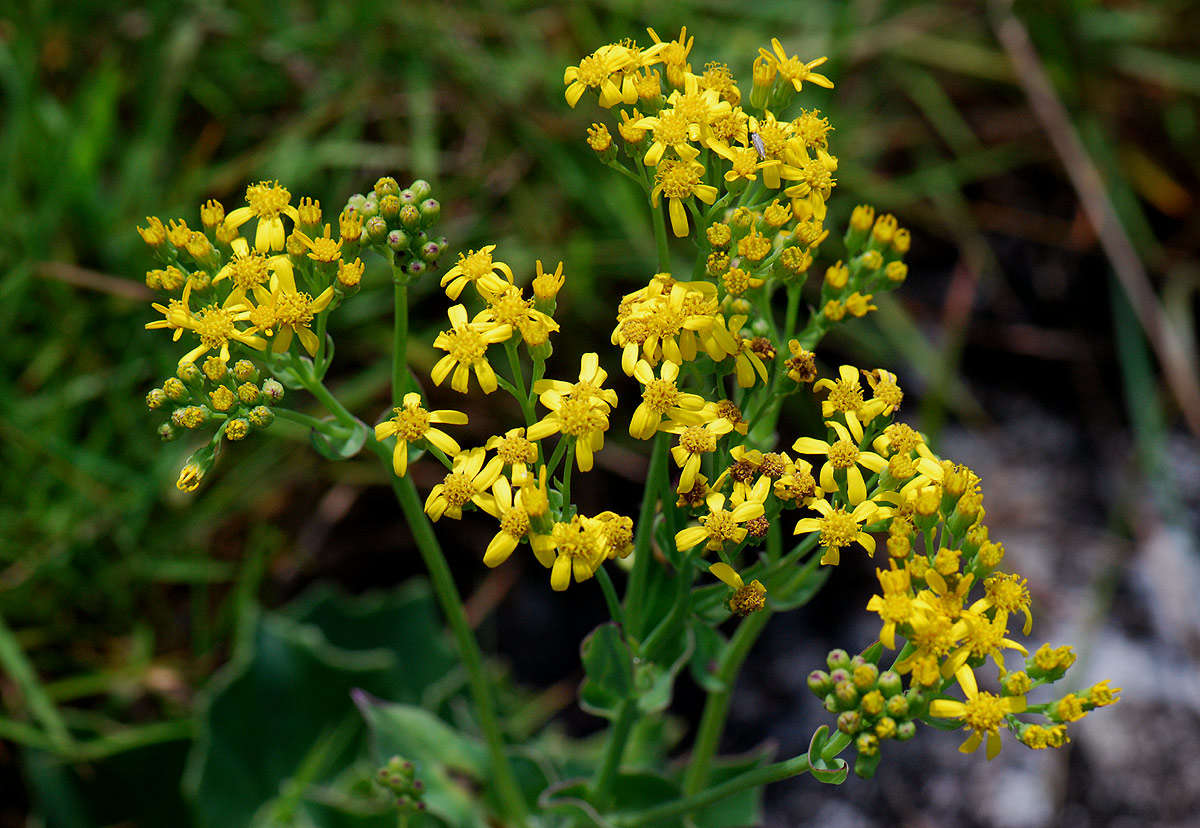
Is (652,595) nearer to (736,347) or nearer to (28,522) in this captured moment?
(736,347)

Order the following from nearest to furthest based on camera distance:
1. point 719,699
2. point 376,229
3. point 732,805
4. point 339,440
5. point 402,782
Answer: point 376,229 < point 339,440 < point 402,782 < point 719,699 < point 732,805

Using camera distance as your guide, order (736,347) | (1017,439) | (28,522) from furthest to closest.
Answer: (1017,439), (28,522), (736,347)

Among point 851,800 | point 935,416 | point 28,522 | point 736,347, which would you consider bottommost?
point 851,800

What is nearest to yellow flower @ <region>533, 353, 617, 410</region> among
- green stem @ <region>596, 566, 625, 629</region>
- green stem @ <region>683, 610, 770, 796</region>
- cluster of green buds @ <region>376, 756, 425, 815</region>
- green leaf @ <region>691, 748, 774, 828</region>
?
green stem @ <region>596, 566, 625, 629</region>

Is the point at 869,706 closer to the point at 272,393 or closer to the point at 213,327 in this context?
the point at 272,393

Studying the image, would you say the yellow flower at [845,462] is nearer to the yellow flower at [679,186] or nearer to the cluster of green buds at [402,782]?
the yellow flower at [679,186]

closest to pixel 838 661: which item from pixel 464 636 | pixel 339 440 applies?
pixel 464 636

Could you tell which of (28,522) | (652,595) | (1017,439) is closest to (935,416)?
(1017,439)
